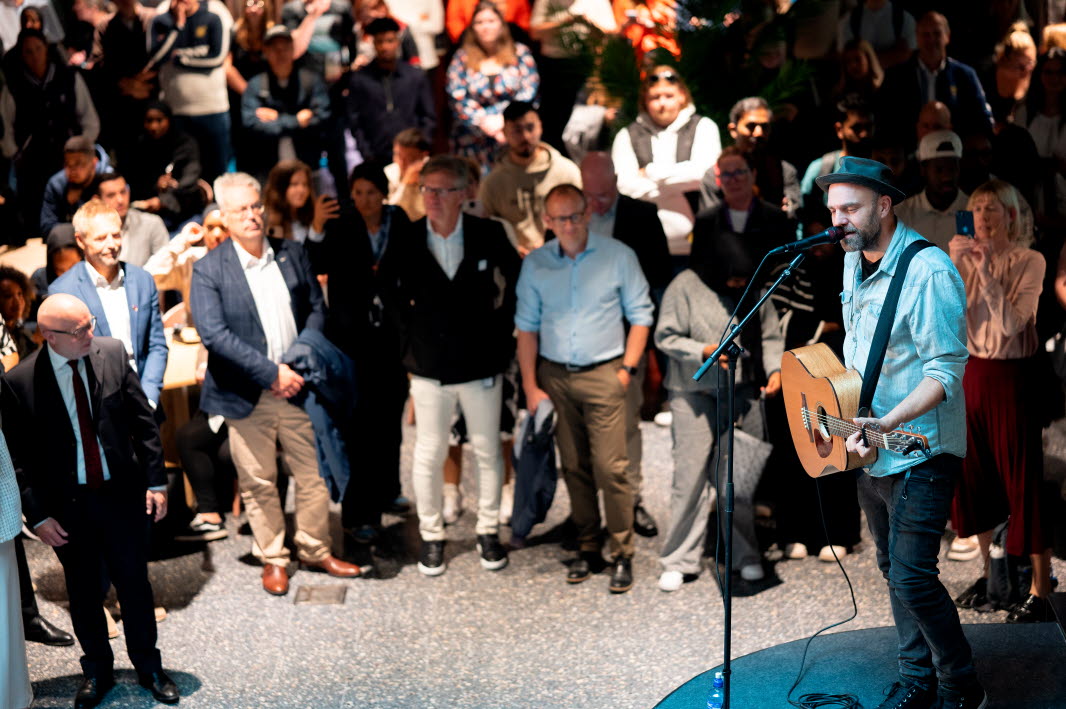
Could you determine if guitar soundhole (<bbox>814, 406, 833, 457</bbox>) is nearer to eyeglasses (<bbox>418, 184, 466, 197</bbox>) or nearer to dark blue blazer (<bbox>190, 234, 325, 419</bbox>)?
eyeglasses (<bbox>418, 184, 466, 197</bbox>)

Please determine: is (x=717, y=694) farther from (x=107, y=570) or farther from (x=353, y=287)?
(x=353, y=287)

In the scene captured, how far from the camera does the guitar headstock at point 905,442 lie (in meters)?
4.09

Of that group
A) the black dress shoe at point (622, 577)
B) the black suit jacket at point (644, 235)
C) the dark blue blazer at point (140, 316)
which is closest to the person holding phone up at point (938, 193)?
the black suit jacket at point (644, 235)

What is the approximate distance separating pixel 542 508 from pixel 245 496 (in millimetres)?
1423

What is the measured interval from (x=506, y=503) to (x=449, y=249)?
1559mm

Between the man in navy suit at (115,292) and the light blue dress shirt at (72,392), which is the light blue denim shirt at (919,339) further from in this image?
the man in navy suit at (115,292)

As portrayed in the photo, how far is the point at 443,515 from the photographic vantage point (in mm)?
7000

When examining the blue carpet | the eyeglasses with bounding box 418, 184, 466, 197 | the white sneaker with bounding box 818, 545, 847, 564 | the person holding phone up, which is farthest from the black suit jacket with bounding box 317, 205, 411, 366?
the blue carpet

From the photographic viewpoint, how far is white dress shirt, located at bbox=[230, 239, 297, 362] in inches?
241

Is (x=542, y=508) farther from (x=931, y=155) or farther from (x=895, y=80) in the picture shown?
(x=895, y=80)

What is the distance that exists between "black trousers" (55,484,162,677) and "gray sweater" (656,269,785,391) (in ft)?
7.93

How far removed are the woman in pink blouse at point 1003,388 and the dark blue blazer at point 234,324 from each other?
2952 mm

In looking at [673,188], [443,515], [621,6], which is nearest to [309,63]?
[621,6]

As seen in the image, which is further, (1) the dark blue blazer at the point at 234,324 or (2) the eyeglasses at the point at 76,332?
(1) the dark blue blazer at the point at 234,324
